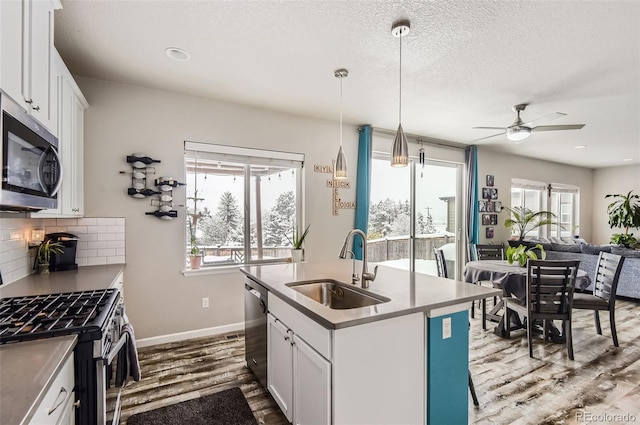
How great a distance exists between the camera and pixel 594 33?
2.26 meters

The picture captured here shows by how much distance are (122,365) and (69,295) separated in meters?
0.57

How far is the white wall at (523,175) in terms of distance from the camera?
20.5ft

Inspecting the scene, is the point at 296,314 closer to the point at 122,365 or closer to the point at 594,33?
the point at 122,365

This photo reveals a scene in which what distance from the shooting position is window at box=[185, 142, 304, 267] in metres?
3.59

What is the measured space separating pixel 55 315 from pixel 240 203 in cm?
246

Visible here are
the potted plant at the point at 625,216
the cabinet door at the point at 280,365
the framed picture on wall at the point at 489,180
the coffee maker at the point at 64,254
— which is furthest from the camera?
the potted plant at the point at 625,216

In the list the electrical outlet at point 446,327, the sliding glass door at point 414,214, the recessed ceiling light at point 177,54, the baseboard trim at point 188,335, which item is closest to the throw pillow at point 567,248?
the sliding glass door at point 414,214

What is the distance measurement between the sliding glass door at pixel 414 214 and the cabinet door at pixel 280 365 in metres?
2.88

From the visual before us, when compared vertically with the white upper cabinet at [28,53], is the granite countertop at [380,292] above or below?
below

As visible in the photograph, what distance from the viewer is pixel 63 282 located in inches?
87.7

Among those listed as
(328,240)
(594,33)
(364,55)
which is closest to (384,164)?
(328,240)

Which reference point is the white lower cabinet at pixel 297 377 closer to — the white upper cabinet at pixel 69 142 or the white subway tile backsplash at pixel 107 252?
the white upper cabinet at pixel 69 142

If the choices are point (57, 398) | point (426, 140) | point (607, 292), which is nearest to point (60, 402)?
point (57, 398)

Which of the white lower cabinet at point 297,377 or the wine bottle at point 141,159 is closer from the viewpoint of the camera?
the white lower cabinet at point 297,377
